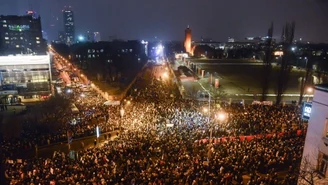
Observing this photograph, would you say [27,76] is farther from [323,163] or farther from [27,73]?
[323,163]

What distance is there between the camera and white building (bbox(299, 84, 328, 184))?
10.5m

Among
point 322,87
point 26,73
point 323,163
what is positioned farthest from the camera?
point 26,73

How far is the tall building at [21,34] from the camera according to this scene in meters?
85.2

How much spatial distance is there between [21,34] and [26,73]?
55246 millimetres

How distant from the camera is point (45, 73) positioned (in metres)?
41.8

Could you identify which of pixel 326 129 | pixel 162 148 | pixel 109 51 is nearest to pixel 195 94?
pixel 162 148

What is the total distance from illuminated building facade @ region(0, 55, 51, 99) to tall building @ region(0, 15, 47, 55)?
46.0m

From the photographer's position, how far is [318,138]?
1084 centimetres

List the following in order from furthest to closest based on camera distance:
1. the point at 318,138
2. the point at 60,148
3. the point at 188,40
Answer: the point at 188,40
the point at 60,148
the point at 318,138

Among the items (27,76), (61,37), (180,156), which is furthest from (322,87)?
(61,37)

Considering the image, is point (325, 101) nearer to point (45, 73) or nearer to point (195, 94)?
point (195, 94)

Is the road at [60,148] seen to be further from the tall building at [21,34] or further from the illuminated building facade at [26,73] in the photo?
the tall building at [21,34]

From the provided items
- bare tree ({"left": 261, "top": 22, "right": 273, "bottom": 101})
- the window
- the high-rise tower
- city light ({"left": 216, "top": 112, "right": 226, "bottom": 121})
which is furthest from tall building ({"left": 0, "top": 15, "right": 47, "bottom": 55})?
the window

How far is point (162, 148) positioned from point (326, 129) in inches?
313
